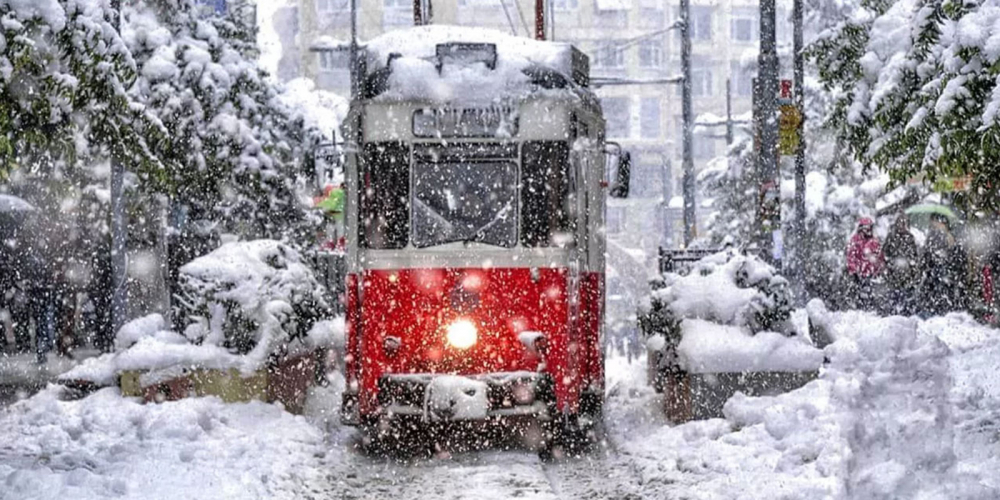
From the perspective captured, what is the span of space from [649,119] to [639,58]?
2.88m

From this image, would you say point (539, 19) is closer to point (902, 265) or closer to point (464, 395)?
point (464, 395)

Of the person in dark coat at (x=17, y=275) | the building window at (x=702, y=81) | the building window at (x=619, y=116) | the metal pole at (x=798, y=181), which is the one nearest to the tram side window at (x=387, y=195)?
the metal pole at (x=798, y=181)

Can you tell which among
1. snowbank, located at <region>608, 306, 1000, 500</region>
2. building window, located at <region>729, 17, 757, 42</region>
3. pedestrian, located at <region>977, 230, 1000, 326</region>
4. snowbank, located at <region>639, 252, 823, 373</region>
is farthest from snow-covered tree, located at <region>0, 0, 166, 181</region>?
building window, located at <region>729, 17, 757, 42</region>

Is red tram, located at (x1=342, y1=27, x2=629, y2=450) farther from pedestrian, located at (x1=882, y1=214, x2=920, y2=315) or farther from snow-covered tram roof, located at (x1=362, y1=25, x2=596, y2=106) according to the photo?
pedestrian, located at (x1=882, y1=214, x2=920, y2=315)

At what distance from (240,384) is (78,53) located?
4.09 metres

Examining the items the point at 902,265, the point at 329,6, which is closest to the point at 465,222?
the point at 902,265

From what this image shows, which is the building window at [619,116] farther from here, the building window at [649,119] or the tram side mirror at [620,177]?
the tram side mirror at [620,177]

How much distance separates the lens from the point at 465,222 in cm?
1109

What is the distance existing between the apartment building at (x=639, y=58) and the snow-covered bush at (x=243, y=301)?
49073 mm

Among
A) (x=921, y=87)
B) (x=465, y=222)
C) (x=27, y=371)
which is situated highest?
(x=921, y=87)

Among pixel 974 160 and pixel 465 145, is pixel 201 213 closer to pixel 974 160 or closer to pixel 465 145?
pixel 465 145

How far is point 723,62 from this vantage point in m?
66.5

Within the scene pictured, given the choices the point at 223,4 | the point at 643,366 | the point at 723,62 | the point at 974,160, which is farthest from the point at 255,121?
the point at 723,62

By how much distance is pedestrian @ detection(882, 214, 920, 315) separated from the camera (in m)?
20.0
